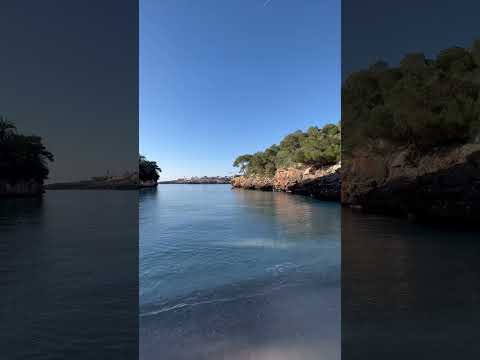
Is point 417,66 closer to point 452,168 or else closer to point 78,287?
point 452,168

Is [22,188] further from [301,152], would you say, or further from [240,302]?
[240,302]

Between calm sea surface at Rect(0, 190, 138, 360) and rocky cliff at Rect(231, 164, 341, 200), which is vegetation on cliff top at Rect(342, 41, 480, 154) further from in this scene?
rocky cliff at Rect(231, 164, 341, 200)

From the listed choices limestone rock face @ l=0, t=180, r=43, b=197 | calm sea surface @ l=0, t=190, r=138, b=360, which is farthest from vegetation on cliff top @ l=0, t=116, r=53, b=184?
calm sea surface @ l=0, t=190, r=138, b=360

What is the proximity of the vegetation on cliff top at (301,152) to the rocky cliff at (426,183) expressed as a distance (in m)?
20.0

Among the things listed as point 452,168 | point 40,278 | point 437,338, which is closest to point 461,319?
point 437,338

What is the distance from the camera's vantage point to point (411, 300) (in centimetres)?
428

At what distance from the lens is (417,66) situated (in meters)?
15.5

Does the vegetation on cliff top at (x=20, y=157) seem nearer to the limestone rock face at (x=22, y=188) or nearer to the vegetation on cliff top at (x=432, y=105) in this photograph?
the limestone rock face at (x=22, y=188)

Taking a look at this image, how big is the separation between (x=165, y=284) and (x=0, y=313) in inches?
103

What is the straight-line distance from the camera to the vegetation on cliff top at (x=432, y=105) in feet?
37.1

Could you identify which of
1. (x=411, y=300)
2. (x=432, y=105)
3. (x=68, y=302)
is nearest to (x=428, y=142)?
(x=432, y=105)

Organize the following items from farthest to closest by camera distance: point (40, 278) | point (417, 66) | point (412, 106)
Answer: point (417, 66)
point (412, 106)
point (40, 278)

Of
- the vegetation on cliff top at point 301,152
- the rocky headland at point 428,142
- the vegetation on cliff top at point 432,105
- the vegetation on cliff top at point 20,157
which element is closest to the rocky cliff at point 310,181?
the vegetation on cliff top at point 301,152

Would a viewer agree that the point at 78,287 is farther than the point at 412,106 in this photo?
No
